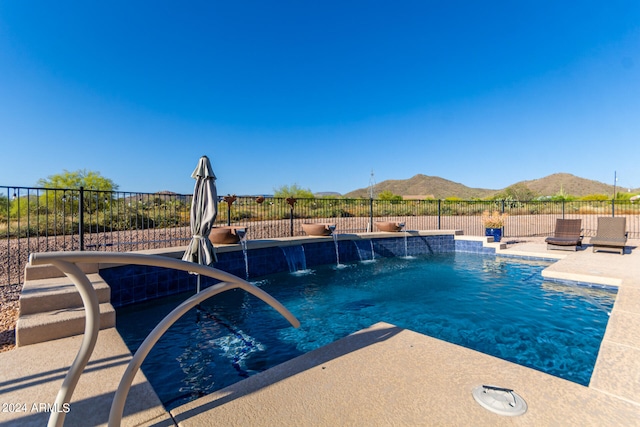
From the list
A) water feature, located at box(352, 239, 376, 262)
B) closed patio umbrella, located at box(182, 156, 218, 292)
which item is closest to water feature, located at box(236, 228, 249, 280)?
closed patio umbrella, located at box(182, 156, 218, 292)

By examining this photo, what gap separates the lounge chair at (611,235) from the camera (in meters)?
7.51

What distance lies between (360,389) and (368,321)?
2267 millimetres

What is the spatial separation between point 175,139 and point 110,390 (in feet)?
66.6

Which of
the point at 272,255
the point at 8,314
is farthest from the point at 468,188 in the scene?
the point at 8,314

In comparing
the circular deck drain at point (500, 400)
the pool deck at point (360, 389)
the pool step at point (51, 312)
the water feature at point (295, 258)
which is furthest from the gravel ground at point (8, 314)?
the water feature at point (295, 258)

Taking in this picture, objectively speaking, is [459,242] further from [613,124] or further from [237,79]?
[613,124]

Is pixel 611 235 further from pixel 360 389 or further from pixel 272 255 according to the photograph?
pixel 360 389

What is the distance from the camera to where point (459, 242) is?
33.1 feet

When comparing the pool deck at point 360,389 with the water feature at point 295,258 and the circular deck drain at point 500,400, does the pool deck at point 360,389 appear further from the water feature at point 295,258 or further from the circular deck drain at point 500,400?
the water feature at point 295,258

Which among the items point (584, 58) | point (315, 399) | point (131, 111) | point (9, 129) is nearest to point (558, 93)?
point (584, 58)

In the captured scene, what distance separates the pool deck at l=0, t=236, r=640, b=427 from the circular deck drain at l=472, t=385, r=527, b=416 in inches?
1.6

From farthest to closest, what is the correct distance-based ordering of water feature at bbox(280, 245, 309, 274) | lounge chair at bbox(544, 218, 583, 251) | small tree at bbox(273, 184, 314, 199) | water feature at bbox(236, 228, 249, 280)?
small tree at bbox(273, 184, 314, 199), lounge chair at bbox(544, 218, 583, 251), water feature at bbox(280, 245, 309, 274), water feature at bbox(236, 228, 249, 280)

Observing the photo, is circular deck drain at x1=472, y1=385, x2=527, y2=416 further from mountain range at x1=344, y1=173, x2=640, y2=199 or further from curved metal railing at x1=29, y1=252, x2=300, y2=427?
mountain range at x1=344, y1=173, x2=640, y2=199

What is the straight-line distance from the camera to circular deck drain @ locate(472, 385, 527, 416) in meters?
1.62
